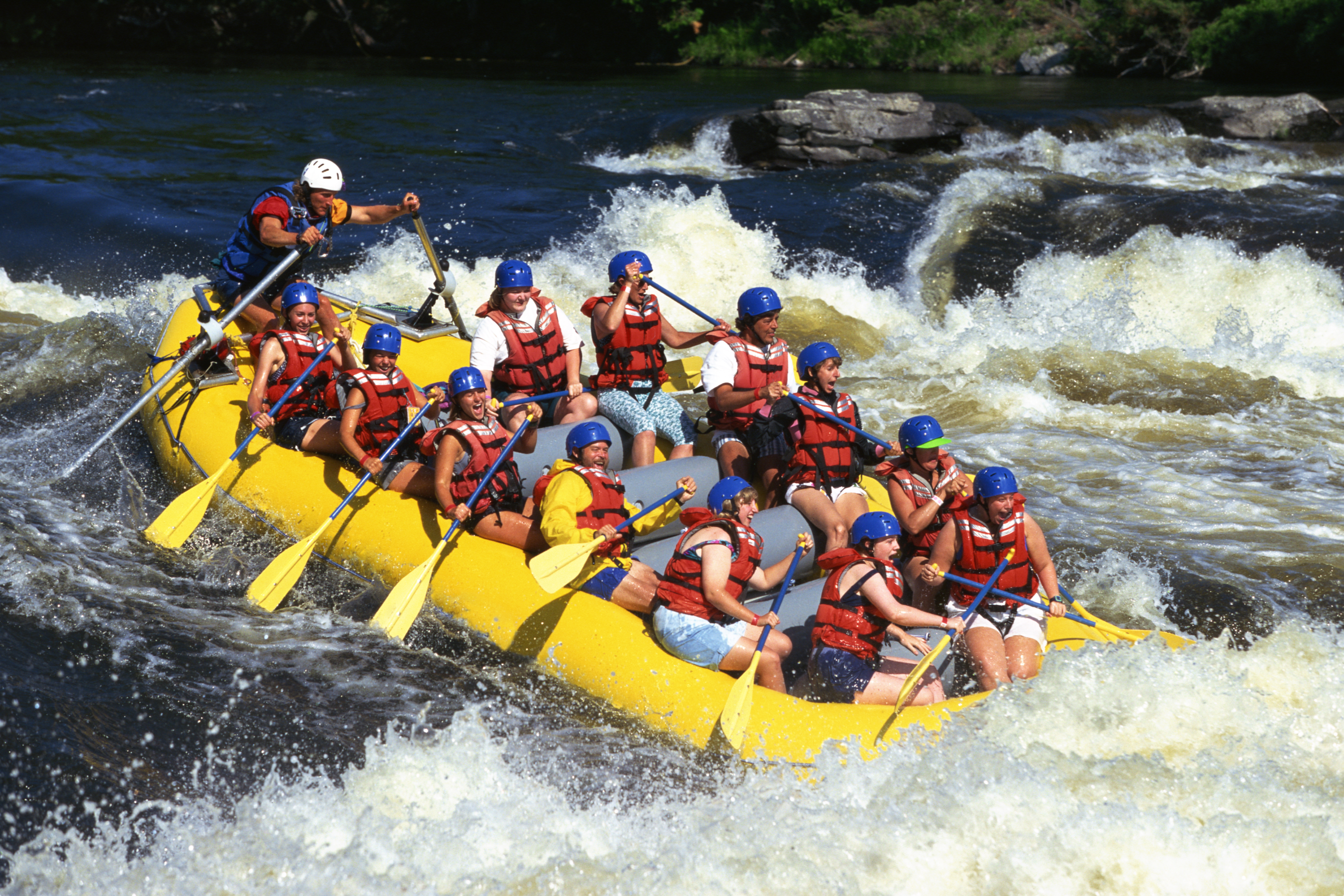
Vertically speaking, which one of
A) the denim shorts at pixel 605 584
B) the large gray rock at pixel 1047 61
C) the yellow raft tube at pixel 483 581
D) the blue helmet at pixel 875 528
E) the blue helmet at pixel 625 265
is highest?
the large gray rock at pixel 1047 61

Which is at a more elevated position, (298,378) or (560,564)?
(298,378)

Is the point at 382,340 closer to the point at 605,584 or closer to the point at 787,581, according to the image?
the point at 605,584

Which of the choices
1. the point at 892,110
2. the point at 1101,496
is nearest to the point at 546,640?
the point at 1101,496

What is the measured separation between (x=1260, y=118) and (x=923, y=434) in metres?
13.8

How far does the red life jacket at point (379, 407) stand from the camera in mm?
5234

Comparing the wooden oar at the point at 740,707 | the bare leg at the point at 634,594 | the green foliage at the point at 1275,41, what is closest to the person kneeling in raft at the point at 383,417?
the bare leg at the point at 634,594

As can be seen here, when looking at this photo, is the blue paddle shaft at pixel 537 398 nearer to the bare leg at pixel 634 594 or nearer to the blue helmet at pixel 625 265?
the blue helmet at pixel 625 265

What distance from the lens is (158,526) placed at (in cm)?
532

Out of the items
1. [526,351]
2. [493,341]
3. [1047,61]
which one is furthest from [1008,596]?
[1047,61]

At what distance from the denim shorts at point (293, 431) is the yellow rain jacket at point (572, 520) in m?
1.60

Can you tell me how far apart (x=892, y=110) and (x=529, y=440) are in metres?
11.1

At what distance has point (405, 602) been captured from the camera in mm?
4512

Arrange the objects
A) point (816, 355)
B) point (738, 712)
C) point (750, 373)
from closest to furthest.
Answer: point (738, 712) → point (816, 355) → point (750, 373)

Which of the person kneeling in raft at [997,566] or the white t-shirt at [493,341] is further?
the white t-shirt at [493,341]
